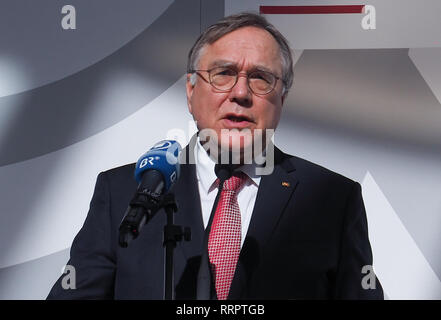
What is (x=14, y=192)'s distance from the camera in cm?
251

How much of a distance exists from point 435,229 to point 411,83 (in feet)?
1.87

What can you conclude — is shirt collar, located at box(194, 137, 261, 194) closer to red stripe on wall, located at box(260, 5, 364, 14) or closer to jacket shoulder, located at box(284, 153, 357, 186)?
jacket shoulder, located at box(284, 153, 357, 186)

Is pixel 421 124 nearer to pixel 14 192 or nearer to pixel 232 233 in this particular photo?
pixel 232 233

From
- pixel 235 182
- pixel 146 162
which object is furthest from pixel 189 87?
pixel 146 162

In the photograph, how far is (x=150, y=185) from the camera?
138 centimetres

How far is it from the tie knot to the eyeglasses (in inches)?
10.9

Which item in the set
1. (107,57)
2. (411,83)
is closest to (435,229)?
(411,83)

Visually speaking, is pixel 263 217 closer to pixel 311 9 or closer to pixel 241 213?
pixel 241 213

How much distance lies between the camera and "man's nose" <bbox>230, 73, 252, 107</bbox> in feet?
6.70

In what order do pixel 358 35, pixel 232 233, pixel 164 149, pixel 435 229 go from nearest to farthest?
pixel 164 149
pixel 232 233
pixel 435 229
pixel 358 35

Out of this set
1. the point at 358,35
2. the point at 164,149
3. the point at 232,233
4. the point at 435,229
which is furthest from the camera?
the point at 358,35

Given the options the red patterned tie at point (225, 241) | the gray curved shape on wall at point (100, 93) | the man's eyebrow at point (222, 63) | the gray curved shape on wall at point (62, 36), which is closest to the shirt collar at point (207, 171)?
the red patterned tie at point (225, 241)

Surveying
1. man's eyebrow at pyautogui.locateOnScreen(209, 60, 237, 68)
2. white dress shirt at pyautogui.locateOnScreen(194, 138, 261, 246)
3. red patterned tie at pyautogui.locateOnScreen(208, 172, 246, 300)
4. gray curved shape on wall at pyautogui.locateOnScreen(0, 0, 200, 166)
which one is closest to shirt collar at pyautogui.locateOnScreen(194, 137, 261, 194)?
white dress shirt at pyautogui.locateOnScreen(194, 138, 261, 246)

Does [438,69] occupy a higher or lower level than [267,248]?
higher
